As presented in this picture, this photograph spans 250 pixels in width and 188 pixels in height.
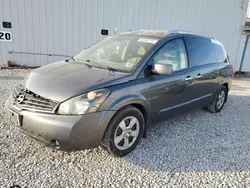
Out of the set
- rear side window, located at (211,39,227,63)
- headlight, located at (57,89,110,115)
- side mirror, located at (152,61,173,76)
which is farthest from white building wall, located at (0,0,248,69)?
headlight, located at (57,89,110,115)

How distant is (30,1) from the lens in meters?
7.21

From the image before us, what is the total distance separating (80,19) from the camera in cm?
773

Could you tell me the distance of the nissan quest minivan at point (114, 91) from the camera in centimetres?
253

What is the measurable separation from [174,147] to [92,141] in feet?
4.45

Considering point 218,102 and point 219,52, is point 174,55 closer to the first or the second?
point 219,52

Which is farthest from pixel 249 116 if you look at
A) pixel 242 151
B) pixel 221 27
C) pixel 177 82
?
pixel 221 27

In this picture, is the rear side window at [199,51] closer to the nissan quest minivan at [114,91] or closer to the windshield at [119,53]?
the nissan quest minivan at [114,91]

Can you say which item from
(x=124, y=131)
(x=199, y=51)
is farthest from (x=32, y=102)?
(x=199, y=51)

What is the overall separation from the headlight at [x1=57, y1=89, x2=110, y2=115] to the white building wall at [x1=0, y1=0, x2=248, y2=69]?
19.0ft

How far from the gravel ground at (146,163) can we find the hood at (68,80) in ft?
2.69

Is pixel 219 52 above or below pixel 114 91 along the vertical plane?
above

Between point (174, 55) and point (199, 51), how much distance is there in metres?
0.81

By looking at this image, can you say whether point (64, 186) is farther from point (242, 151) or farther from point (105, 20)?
point (105, 20)

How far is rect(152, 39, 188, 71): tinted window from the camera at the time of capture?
3.40m
